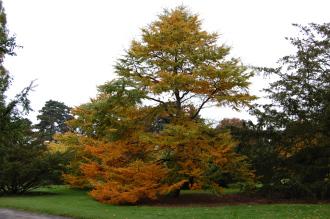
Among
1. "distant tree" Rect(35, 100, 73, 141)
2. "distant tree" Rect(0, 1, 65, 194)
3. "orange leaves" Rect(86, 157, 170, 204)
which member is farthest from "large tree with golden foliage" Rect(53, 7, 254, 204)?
"distant tree" Rect(35, 100, 73, 141)

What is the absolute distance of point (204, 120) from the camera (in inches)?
930

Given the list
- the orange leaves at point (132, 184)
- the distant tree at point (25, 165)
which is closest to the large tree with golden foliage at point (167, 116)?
the orange leaves at point (132, 184)

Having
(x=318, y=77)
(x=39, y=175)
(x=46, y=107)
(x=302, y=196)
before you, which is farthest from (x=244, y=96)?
(x=46, y=107)

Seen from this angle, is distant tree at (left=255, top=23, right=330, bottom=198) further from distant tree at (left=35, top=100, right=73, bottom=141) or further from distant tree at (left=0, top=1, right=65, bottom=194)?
distant tree at (left=35, top=100, right=73, bottom=141)

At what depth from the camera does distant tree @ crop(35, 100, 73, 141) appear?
85562 mm

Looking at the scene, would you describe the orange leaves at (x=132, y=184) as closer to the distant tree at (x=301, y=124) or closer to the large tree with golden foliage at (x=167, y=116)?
the large tree with golden foliage at (x=167, y=116)

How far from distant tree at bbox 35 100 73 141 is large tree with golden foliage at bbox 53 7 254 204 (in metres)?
63.3

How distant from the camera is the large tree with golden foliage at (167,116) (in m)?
22.2

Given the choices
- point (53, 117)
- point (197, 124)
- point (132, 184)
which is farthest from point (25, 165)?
point (53, 117)

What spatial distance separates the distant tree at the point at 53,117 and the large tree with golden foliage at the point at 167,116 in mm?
63331

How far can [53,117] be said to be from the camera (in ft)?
288

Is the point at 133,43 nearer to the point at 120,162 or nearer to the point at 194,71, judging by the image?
the point at 194,71

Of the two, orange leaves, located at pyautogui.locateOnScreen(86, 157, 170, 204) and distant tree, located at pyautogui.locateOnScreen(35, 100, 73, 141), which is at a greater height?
distant tree, located at pyautogui.locateOnScreen(35, 100, 73, 141)

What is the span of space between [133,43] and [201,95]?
4.80 metres
